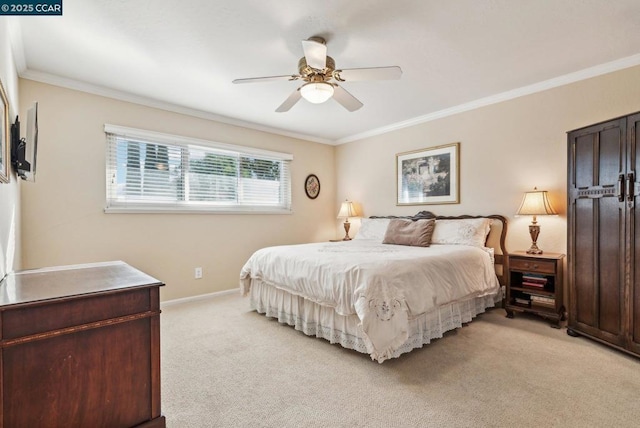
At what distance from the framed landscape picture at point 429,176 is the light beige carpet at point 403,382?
1938 mm

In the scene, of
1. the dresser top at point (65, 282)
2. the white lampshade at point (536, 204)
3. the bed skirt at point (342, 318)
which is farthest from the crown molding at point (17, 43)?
the white lampshade at point (536, 204)

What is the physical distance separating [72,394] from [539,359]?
284 cm

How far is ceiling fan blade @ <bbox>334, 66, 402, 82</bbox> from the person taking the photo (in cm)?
229

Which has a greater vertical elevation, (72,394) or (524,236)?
(524,236)

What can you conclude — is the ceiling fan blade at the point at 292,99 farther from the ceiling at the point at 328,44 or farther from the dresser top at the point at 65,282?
the dresser top at the point at 65,282

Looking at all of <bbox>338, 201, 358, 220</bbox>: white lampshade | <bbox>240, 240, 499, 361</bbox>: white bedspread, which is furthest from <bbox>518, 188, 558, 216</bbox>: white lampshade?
<bbox>338, 201, 358, 220</bbox>: white lampshade

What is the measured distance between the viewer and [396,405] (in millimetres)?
1772

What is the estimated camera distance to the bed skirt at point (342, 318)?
8.02ft

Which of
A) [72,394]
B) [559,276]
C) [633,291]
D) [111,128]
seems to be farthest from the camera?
[111,128]

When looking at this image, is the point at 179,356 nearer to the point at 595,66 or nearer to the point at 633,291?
the point at 633,291

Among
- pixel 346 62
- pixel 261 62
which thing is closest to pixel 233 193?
pixel 261 62

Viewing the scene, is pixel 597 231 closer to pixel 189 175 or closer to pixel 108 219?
pixel 189 175

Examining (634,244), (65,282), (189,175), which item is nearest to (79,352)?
(65,282)

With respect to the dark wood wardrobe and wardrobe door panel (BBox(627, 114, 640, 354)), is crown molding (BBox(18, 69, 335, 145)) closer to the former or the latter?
the dark wood wardrobe
